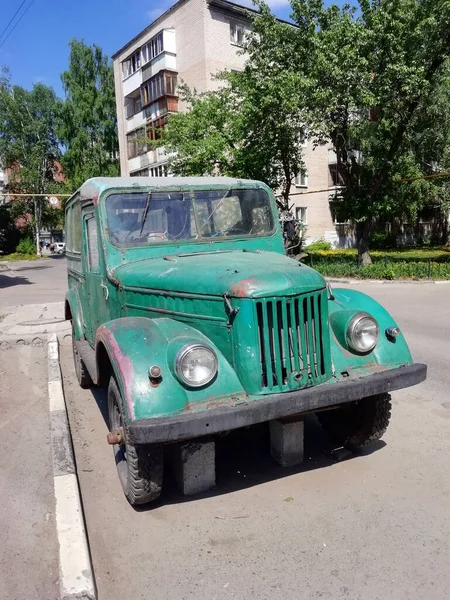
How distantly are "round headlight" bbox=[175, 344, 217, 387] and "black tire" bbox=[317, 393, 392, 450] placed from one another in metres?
1.44

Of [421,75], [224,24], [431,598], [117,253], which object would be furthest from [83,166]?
[431,598]

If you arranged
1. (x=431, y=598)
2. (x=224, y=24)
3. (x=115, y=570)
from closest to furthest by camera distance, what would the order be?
(x=431, y=598)
(x=115, y=570)
(x=224, y=24)

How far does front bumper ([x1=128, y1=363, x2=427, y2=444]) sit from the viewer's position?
9.65 ft

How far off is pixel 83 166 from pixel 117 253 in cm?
3756

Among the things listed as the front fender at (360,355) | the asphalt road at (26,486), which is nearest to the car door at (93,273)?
the asphalt road at (26,486)

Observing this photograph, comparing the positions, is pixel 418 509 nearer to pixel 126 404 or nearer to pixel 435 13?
pixel 126 404

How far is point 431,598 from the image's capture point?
2.57 metres

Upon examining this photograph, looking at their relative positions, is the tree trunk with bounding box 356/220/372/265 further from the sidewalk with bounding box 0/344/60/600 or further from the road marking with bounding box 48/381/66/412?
the road marking with bounding box 48/381/66/412

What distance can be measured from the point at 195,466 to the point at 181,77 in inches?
1288

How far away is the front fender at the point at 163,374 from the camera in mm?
3057

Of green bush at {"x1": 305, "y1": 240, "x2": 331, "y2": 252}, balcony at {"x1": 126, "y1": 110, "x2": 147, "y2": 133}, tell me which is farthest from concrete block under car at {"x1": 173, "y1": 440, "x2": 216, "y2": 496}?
balcony at {"x1": 126, "y1": 110, "x2": 147, "y2": 133}

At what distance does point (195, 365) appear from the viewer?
10.3 feet

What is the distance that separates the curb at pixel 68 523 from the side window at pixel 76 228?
1.89m

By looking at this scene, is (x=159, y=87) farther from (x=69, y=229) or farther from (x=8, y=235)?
(x=69, y=229)
